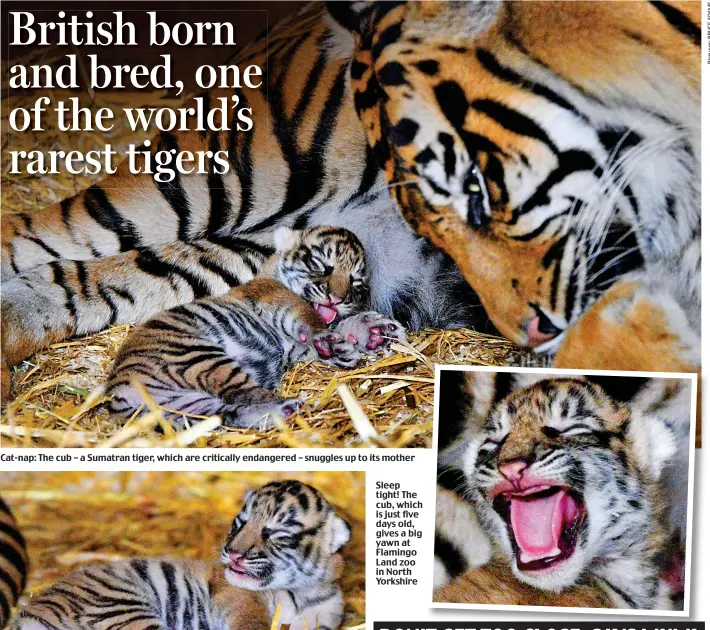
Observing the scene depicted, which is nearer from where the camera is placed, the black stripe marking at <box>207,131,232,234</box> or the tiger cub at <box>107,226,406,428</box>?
the tiger cub at <box>107,226,406,428</box>

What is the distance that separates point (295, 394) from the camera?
1956mm

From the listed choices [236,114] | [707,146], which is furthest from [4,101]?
[707,146]

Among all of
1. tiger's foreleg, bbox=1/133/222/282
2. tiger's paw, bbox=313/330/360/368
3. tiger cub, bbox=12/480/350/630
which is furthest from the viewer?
tiger's foreleg, bbox=1/133/222/282

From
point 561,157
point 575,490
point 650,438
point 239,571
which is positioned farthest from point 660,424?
A: point 239,571

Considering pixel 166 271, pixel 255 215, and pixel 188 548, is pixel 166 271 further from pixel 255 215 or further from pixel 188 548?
pixel 188 548

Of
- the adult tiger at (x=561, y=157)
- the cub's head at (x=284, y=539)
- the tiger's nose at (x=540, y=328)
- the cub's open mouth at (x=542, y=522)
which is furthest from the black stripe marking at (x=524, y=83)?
the cub's head at (x=284, y=539)

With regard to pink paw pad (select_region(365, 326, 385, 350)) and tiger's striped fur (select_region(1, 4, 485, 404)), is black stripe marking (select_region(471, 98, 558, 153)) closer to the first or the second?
→ tiger's striped fur (select_region(1, 4, 485, 404))

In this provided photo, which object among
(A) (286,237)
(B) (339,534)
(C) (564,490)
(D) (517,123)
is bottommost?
(B) (339,534)

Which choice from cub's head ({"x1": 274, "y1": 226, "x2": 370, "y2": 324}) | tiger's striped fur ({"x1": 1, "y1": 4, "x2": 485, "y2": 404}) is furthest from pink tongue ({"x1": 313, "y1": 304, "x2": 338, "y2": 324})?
tiger's striped fur ({"x1": 1, "y1": 4, "x2": 485, "y2": 404})

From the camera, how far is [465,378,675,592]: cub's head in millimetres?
1865

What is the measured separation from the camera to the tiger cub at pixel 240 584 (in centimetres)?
186

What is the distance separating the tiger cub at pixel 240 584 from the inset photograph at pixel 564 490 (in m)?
0.25

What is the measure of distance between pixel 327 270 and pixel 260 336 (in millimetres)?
223

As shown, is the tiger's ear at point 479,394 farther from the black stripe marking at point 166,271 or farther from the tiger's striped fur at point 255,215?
the black stripe marking at point 166,271
